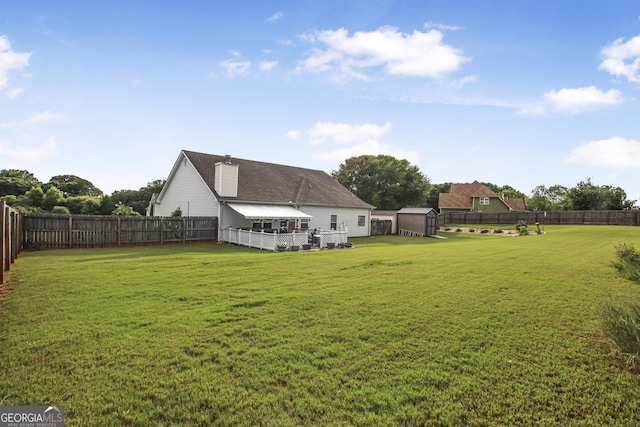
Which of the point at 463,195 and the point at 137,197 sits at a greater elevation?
the point at 463,195

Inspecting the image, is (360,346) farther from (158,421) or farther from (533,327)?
(533,327)

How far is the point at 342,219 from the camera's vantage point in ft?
93.5

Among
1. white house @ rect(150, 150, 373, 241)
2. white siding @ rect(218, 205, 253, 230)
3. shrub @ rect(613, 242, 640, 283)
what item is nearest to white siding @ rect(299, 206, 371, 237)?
white house @ rect(150, 150, 373, 241)

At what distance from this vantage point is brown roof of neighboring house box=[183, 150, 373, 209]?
23500mm

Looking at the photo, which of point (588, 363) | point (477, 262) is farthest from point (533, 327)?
point (477, 262)

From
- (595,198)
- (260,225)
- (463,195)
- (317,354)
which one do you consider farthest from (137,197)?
(595,198)

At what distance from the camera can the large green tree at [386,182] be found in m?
52.7

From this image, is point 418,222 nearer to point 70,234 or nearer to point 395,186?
point 395,186

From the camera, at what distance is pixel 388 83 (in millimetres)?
17578

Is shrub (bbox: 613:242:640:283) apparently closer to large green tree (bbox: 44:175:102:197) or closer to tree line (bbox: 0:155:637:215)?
tree line (bbox: 0:155:637:215)

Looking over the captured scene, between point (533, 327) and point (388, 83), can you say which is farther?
point (388, 83)

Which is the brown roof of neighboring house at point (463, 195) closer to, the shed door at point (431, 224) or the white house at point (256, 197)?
the shed door at point (431, 224)

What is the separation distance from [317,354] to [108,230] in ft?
58.9

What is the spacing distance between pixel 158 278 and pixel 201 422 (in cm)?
673
